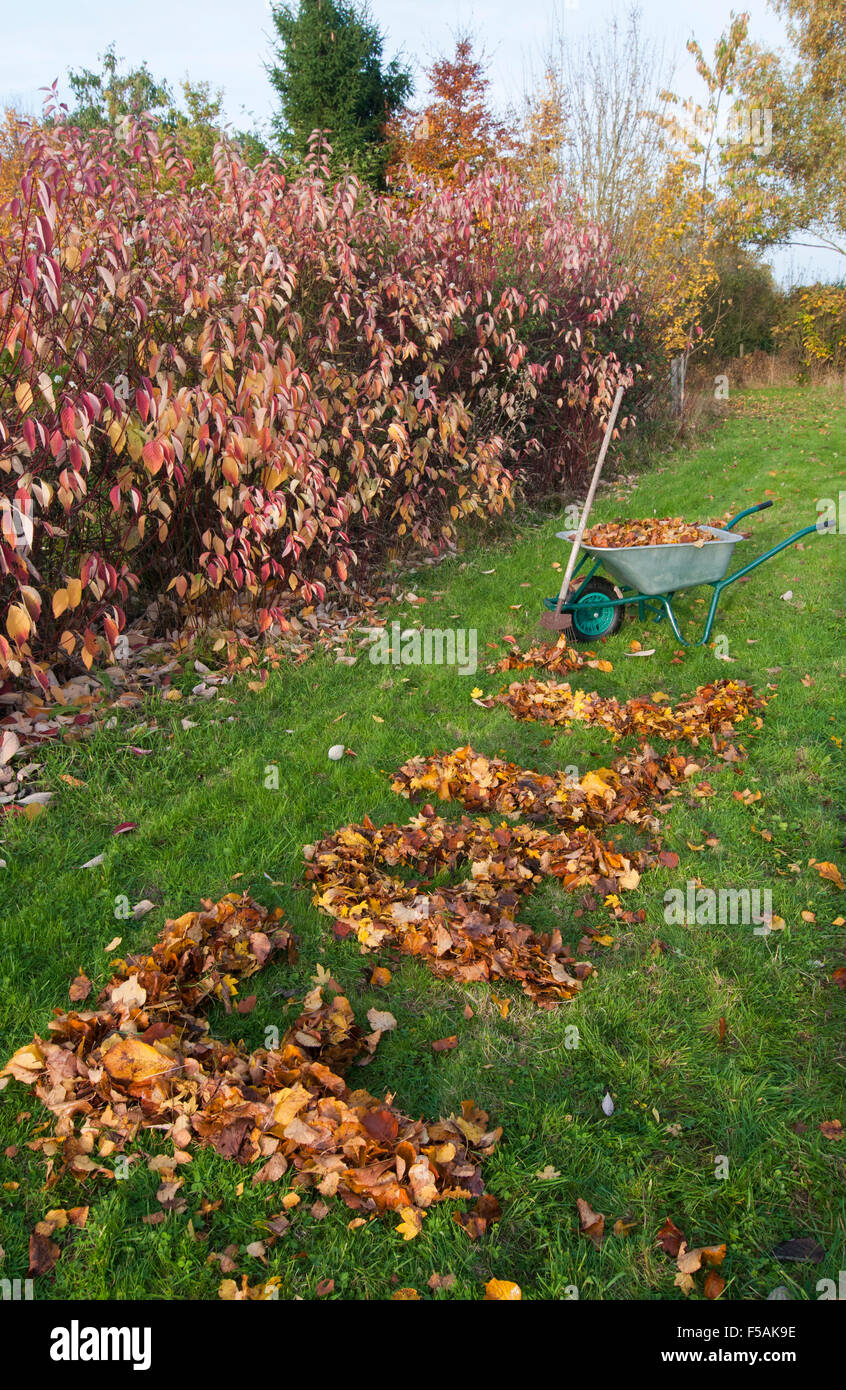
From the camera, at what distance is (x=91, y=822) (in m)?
3.39

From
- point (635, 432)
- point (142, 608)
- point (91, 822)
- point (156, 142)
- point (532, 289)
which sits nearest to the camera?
point (91, 822)

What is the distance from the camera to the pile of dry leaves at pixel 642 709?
4.18 meters

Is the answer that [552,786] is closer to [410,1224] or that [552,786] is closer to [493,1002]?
[493,1002]

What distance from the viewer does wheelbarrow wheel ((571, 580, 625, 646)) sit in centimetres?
541

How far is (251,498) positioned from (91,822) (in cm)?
200

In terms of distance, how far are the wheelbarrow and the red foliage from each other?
150cm

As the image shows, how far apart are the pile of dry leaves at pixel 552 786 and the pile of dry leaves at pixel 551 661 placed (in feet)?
3.90

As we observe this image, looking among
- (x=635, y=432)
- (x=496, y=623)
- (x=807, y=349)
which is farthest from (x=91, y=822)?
(x=807, y=349)

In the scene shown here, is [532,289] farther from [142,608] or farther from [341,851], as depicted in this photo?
[341,851]

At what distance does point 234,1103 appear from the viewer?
2.01 m

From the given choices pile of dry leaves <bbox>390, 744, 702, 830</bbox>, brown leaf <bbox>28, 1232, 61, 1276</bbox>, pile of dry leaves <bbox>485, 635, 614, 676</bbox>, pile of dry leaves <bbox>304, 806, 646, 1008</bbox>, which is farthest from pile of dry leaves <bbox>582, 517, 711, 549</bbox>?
brown leaf <bbox>28, 1232, 61, 1276</bbox>

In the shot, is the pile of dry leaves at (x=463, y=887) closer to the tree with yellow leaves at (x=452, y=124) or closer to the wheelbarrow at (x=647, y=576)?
the wheelbarrow at (x=647, y=576)

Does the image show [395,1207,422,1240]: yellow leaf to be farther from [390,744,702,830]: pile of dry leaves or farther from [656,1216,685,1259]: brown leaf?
[390,744,702,830]: pile of dry leaves

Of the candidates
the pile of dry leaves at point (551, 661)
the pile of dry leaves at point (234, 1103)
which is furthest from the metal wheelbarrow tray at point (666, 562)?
the pile of dry leaves at point (234, 1103)
